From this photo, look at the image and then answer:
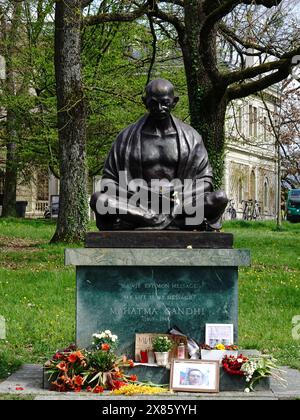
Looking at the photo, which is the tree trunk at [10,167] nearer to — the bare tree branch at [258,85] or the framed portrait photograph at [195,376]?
the bare tree branch at [258,85]

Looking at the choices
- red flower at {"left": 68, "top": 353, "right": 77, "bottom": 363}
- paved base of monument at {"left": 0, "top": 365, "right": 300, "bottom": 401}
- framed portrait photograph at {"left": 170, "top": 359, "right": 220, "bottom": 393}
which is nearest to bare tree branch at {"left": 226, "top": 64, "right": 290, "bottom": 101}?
paved base of monument at {"left": 0, "top": 365, "right": 300, "bottom": 401}

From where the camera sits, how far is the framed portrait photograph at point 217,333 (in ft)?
26.8

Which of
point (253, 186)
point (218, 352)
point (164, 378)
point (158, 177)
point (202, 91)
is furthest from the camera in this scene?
point (253, 186)

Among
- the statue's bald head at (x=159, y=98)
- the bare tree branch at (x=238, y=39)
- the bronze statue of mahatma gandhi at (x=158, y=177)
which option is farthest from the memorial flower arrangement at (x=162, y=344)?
Answer: the bare tree branch at (x=238, y=39)

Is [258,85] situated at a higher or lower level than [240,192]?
lower

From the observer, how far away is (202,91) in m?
18.0

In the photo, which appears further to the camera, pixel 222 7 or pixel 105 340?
pixel 222 7

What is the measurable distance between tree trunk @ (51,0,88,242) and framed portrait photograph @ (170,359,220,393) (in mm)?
11589

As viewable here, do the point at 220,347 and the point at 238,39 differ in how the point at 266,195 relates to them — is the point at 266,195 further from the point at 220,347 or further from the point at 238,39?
the point at 220,347

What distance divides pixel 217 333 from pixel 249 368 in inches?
24.6

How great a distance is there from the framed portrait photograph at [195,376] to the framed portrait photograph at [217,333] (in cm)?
53

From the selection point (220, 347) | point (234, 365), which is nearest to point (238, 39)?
point (220, 347)

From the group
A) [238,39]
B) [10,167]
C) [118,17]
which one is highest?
[118,17]

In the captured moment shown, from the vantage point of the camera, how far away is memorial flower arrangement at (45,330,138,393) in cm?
764
